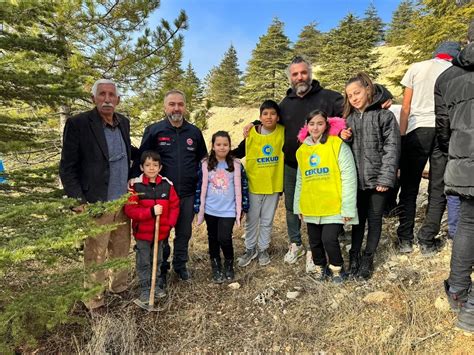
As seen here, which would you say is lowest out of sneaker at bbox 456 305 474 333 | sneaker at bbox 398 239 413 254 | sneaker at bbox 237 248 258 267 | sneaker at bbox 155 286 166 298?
sneaker at bbox 155 286 166 298

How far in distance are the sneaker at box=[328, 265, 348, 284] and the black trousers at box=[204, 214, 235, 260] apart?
123 centimetres

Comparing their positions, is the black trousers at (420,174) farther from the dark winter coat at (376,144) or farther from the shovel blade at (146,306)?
the shovel blade at (146,306)

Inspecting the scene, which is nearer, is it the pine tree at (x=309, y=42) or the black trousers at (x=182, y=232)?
the black trousers at (x=182, y=232)

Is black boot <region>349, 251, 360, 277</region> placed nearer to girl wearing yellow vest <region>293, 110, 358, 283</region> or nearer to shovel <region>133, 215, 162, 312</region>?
girl wearing yellow vest <region>293, 110, 358, 283</region>

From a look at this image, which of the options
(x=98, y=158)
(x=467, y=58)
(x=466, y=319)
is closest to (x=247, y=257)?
(x=98, y=158)

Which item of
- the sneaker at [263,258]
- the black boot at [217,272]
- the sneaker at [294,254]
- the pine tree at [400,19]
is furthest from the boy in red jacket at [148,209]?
the pine tree at [400,19]

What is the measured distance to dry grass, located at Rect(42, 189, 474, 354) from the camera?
306cm

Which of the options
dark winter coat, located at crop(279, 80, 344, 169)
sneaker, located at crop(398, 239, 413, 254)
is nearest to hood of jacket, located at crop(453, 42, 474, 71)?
dark winter coat, located at crop(279, 80, 344, 169)

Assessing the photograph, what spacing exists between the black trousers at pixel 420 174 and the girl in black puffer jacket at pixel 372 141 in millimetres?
526

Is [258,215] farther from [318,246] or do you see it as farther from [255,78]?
[255,78]

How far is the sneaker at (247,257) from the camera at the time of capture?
494cm

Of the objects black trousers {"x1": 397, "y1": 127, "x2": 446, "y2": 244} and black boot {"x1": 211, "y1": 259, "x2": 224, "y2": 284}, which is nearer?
black trousers {"x1": 397, "y1": 127, "x2": 446, "y2": 244}

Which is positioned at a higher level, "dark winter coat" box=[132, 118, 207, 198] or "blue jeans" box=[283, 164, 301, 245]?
"dark winter coat" box=[132, 118, 207, 198]

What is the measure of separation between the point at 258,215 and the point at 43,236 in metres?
3.01
